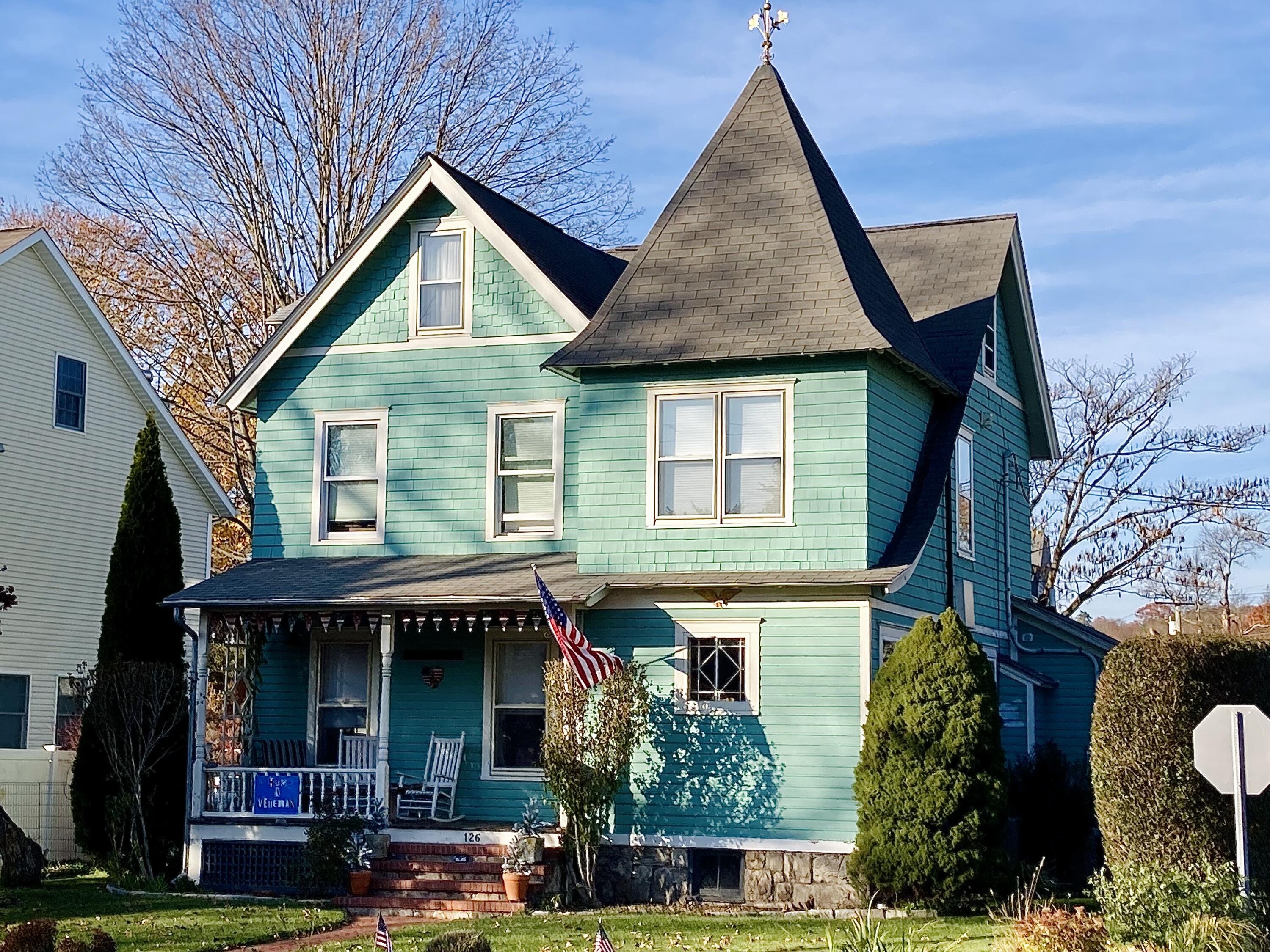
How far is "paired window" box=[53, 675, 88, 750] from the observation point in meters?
23.4

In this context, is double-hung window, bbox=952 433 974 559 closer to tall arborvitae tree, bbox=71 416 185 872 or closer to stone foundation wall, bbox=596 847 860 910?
stone foundation wall, bbox=596 847 860 910

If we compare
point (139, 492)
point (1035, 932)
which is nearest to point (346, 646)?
point (139, 492)

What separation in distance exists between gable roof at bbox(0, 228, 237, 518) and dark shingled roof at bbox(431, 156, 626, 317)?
7191 millimetres

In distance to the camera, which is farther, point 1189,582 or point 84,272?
point 1189,582

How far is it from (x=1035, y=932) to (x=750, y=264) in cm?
906

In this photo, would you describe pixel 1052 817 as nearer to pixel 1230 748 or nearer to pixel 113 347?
pixel 1230 748

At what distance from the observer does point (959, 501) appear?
20.5 metres

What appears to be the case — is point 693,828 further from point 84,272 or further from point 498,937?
point 84,272

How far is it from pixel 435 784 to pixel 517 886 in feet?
7.54

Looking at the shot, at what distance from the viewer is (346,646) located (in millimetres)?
19953

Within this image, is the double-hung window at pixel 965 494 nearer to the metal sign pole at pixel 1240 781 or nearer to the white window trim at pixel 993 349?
the white window trim at pixel 993 349

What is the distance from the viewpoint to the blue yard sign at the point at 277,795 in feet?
59.3

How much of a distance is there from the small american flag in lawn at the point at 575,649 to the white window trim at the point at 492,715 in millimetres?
1737

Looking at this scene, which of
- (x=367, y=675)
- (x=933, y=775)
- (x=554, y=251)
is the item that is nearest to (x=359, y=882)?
(x=367, y=675)
